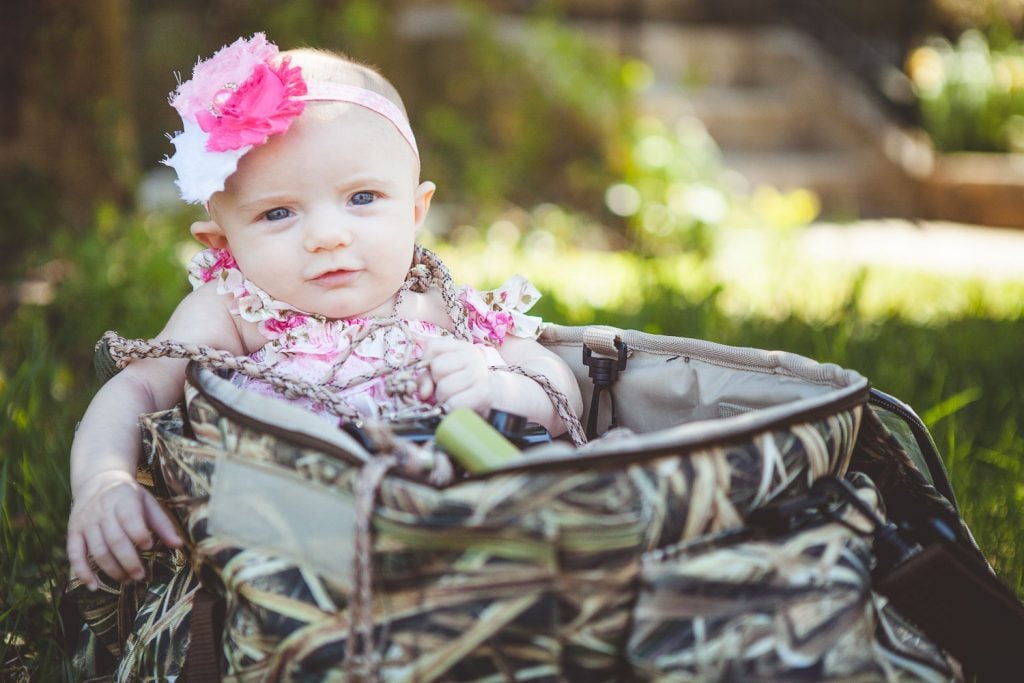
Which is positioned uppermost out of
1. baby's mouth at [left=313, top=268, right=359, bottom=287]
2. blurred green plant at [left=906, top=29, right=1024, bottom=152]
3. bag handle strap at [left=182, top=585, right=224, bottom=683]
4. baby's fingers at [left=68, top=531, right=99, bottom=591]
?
blurred green plant at [left=906, top=29, right=1024, bottom=152]

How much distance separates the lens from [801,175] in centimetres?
596

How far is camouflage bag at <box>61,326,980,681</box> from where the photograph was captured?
3.30 feet

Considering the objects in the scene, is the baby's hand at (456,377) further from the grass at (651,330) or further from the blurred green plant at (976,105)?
the blurred green plant at (976,105)

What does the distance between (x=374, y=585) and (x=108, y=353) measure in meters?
0.66

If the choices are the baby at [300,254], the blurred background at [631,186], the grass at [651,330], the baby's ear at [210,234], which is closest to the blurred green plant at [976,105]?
the blurred background at [631,186]

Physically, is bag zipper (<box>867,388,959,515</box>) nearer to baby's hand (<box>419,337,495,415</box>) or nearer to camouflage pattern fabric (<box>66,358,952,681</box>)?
camouflage pattern fabric (<box>66,358,952,681</box>)

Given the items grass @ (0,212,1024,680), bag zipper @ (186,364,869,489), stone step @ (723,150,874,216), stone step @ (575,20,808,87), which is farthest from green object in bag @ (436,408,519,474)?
stone step @ (575,20,808,87)

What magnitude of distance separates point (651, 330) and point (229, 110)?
1506mm

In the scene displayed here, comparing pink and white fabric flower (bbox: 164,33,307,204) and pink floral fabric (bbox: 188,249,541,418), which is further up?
pink and white fabric flower (bbox: 164,33,307,204)

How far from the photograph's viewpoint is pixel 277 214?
146 cm

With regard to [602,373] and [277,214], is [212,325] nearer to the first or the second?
[277,214]

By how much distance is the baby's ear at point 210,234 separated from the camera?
1562 millimetres

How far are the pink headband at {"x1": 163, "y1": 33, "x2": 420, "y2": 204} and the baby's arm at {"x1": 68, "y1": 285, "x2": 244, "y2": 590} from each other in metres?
0.22

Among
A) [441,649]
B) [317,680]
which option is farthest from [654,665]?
[317,680]
